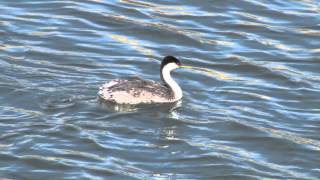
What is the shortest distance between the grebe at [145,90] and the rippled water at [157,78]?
0.19 m

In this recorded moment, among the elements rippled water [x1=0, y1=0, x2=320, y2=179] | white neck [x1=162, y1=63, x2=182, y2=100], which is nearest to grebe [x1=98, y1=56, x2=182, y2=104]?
white neck [x1=162, y1=63, x2=182, y2=100]

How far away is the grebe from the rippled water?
0.19m

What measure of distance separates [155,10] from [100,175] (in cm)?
844

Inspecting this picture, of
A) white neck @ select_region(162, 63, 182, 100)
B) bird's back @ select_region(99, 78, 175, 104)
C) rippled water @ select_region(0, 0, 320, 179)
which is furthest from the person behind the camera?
white neck @ select_region(162, 63, 182, 100)

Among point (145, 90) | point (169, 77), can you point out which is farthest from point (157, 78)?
point (145, 90)

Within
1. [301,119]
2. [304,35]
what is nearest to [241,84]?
[301,119]

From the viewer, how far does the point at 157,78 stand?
17984 mm

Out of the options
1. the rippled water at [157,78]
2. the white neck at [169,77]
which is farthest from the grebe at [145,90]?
the rippled water at [157,78]

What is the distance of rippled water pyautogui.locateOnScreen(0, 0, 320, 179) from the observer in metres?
13.9

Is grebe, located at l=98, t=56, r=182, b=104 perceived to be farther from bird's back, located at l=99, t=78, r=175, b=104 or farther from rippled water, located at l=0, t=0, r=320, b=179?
rippled water, located at l=0, t=0, r=320, b=179

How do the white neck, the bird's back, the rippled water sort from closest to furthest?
the rippled water → the bird's back → the white neck

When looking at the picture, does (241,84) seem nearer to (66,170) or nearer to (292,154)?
(292,154)

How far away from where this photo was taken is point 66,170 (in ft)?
44.1

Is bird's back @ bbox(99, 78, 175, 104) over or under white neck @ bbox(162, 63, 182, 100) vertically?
under
